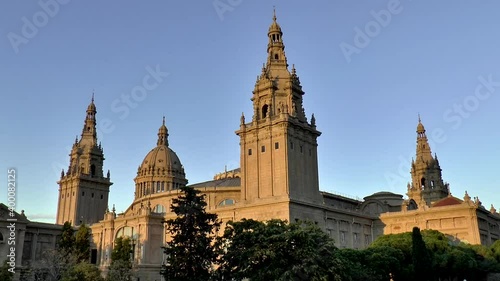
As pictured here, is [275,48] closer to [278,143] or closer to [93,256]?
[278,143]

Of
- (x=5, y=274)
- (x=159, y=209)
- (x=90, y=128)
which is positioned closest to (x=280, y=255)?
(x=5, y=274)

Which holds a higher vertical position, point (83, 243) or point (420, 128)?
point (420, 128)

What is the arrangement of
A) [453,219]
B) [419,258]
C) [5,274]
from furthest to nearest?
[453,219], [5,274], [419,258]

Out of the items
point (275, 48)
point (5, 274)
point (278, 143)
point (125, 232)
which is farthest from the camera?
point (125, 232)

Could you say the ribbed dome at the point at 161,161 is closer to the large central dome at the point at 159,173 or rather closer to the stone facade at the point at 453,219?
the large central dome at the point at 159,173

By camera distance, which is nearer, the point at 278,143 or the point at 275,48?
the point at 278,143

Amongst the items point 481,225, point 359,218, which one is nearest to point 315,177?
point 359,218

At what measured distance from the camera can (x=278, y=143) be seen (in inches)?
2352

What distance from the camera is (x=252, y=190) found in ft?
200

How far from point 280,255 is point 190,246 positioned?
26.3ft

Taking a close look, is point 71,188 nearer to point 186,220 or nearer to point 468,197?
point 186,220

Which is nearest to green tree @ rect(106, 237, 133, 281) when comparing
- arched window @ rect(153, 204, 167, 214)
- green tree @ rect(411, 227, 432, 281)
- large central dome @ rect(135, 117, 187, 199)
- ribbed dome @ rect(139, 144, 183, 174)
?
arched window @ rect(153, 204, 167, 214)

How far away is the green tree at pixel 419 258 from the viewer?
4484 cm

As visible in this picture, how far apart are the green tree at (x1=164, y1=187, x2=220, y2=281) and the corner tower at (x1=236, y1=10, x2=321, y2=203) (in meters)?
17.4
